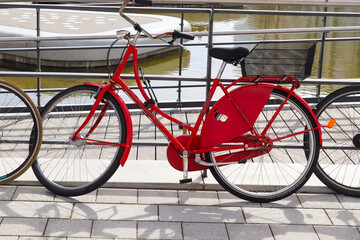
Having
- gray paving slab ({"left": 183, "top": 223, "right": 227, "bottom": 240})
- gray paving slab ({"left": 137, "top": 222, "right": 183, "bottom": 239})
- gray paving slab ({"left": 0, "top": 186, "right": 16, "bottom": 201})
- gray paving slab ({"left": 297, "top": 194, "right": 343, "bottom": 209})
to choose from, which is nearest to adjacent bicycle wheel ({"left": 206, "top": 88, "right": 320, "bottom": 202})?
gray paving slab ({"left": 297, "top": 194, "right": 343, "bottom": 209})

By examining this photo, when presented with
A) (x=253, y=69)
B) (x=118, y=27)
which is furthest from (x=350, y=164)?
(x=118, y=27)

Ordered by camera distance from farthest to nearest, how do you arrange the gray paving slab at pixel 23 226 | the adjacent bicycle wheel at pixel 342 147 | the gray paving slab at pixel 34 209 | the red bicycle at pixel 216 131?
1. the adjacent bicycle wheel at pixel 342 147
2. the red bicycle at pixel 216 131
3. the gray paving slab at pixel 34 209
4. the gray paving slab at pixel 23 226

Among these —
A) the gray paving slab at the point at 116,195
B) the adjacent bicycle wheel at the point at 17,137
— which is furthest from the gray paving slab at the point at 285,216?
the adjacent bicycle wheel at the point at 17,137

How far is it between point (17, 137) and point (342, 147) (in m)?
2.04

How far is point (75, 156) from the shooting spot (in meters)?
4.05

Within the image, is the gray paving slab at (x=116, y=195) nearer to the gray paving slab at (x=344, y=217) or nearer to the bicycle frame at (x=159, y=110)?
the bicycle frame at (x=159, y=110)

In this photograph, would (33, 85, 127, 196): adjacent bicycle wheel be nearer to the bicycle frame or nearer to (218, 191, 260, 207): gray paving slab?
the bicycle frame

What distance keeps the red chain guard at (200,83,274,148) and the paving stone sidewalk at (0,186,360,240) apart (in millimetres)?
368

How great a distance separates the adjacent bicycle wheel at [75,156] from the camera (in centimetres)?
354

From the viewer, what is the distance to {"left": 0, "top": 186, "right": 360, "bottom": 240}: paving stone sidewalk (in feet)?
10.6

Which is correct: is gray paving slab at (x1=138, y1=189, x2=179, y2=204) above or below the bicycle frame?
below

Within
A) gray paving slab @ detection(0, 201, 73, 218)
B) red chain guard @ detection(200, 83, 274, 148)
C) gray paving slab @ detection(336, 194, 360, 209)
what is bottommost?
gray paving slab @ detection(0, 201, 73, 218)

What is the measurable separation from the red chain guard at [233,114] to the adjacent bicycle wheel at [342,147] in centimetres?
39

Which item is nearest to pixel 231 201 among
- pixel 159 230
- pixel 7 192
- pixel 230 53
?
pixel 159 230
